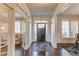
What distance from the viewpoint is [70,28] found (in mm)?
11461

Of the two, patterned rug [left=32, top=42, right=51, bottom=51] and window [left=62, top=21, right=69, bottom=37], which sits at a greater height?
window [left=62, top=21, right=69, bottom=37]

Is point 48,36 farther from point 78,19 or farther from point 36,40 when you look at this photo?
point 78,19

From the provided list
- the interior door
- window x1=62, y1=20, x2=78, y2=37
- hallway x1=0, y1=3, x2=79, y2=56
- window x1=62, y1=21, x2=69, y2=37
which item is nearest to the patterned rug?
hallway x1=0, y1=3, x2=79, y2=56

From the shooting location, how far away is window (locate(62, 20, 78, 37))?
11.3 metres

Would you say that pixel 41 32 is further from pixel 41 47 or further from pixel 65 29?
pixel 41 47

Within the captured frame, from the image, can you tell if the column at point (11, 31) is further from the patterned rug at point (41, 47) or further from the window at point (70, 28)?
the window at point (70, 28)

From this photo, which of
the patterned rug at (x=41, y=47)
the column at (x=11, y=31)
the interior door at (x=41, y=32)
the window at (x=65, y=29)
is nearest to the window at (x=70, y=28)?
the window at (x=65, y=29)

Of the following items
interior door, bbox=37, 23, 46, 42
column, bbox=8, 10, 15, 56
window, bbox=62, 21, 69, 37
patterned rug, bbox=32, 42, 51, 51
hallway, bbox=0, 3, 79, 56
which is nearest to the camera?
column, bbox=8, 10, 15, 56

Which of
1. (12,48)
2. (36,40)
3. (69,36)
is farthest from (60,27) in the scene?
(12,48)

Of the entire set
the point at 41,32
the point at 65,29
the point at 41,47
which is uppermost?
the point at 65,29

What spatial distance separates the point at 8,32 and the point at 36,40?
8.80m

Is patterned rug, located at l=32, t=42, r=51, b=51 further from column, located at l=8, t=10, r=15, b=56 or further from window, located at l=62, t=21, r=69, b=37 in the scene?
column, located at l=8, t=10, r=15, b=56

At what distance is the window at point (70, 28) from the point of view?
447 inches

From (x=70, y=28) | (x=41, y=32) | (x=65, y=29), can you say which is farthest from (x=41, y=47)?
(x=41, y=32)
